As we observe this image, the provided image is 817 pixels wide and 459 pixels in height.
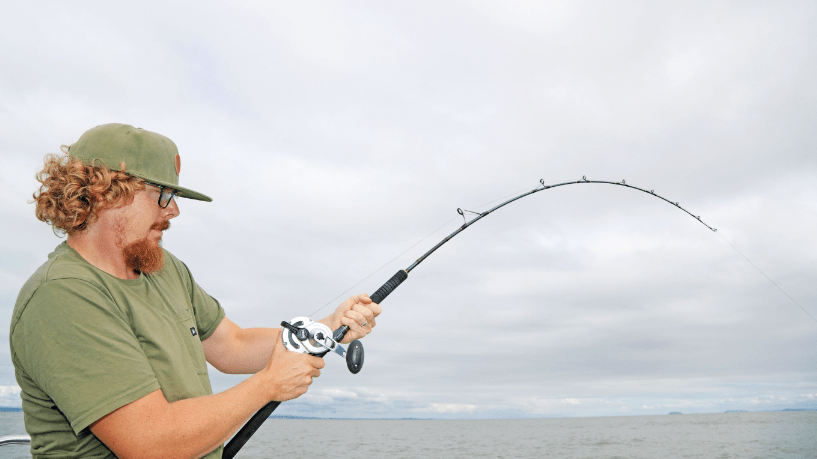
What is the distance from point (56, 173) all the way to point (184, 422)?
119cm

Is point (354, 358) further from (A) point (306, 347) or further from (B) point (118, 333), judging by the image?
(B) point (118, 333)

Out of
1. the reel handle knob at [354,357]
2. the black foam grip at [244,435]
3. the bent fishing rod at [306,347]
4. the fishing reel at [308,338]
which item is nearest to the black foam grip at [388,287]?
the bent fishing rod at [306,347]

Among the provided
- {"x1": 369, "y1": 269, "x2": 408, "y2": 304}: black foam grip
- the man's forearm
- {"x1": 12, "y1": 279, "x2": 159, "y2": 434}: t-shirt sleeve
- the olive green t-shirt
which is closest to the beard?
the olive green t-shirt

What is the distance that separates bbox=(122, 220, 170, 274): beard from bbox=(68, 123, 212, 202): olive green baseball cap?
24 centimetres

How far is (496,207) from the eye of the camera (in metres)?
5.54

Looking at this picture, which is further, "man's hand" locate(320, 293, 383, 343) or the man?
"man's hand" locate(320, 293, 383, 343)

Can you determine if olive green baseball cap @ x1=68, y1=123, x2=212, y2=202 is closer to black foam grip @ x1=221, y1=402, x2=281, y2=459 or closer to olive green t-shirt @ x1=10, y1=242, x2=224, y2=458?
olive green t-shirt @ x1=10, y1=242, x2=224, y2=458

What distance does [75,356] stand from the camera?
173cm

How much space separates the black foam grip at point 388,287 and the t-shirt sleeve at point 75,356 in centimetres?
165

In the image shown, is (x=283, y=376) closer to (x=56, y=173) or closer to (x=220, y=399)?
(x=220, y=399)

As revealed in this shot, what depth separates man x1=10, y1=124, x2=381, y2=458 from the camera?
1739 mm

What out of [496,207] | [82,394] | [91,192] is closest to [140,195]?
[91,192]

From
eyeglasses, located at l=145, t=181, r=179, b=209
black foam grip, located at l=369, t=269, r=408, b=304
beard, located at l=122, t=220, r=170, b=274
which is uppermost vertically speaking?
eyeglasses, located at l=145, t=181, r=179, b=209

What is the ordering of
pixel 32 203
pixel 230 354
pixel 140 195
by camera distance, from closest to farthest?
pixel 140 195 → pixel 32 203 → pixel 230 354
